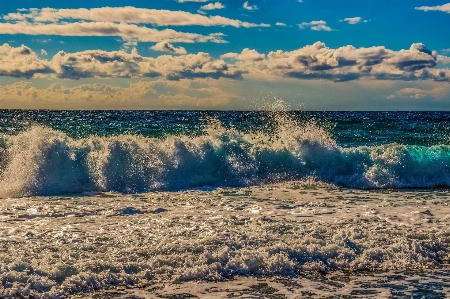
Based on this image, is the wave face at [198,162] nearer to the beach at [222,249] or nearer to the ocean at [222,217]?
the ocean at [222,217]

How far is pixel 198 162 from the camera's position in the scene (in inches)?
687

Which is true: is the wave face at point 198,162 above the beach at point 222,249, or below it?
above

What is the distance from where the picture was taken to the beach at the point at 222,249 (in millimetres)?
7215

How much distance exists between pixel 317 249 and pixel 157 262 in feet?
8.28

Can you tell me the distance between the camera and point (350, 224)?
411 inches

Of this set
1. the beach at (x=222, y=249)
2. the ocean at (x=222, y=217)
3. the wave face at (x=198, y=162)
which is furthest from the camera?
the wave face at (x=198, y=162)

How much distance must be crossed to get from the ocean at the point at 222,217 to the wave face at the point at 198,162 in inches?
2.1

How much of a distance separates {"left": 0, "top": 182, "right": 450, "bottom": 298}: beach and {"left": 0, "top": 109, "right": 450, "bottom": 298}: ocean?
26 mm

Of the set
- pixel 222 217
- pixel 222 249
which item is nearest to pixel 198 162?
pixel 222 217

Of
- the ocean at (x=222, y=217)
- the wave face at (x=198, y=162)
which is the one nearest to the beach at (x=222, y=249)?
the ocean at (x=222, y=217)

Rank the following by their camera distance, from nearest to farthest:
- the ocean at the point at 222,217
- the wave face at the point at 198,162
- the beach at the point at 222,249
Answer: the beach at the point at 222,249
the ocean at the point at 222,217
the wave face at the point at 198,162

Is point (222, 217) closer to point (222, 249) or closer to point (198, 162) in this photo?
point (222, 249)

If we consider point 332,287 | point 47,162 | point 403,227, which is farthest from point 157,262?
point 47,162

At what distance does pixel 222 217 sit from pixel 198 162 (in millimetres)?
6662
